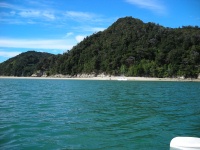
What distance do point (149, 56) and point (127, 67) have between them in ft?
52.1

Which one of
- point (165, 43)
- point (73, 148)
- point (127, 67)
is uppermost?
point (165, 43)

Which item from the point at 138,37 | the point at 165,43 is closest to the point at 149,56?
the point at 165,43

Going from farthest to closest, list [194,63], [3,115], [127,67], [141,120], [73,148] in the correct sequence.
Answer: [127,67], [194,63], [3,115], [141,120], [73,148]

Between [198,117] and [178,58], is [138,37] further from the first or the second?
[198,117]

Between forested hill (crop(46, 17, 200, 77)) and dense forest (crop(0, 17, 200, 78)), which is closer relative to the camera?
dense forest (crop(0, 17, 200, 78))

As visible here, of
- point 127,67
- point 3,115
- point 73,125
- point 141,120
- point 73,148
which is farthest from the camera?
point 127,67

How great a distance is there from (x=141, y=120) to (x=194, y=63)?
136381 millimetres

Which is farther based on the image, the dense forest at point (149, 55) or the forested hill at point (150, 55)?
the forested hill at point (150, 55)

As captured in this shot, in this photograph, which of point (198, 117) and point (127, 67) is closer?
point (198, 117)

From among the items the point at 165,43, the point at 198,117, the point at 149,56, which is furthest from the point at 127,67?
the point at 198,117

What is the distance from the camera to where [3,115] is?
2211cm

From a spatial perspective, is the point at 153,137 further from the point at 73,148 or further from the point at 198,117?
the point at 198,117

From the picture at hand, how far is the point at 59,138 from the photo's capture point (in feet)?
50.4

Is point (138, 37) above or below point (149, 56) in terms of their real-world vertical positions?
above
